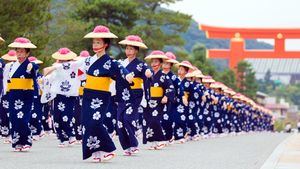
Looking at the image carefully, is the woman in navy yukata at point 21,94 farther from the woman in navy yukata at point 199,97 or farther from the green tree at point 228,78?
the green tree at point 228,78

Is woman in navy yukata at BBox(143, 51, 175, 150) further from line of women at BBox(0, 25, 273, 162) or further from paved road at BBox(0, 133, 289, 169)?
paved road at BBox(0, 133, 289, 169)

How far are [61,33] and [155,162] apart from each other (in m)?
29.3

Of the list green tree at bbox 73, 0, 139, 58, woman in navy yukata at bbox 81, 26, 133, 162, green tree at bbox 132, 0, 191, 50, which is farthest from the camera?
green tree at bbox 132, 0, 191, 50

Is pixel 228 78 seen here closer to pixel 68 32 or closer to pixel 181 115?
pixel 68 32

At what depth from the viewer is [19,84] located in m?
13.5

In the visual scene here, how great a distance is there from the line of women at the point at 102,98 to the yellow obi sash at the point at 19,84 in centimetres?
2

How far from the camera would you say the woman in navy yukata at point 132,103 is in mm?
13211

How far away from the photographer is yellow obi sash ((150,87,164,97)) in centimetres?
1617

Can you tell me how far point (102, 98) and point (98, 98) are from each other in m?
0.06

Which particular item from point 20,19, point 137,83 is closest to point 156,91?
point 137,83

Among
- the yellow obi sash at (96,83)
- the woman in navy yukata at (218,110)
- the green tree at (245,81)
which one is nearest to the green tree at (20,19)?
the woman in navy yukata at (218,110)

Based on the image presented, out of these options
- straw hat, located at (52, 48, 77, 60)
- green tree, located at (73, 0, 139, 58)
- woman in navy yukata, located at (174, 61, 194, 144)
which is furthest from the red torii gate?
straw hat, located at (52, 48, 77, 60)

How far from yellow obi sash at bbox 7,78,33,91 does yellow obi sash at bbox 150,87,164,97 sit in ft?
10.7

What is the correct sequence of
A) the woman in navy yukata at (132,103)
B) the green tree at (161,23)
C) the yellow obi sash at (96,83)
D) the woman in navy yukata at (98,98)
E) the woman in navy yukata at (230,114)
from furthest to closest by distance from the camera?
the green tree at (161,23), the woman in navy yukata at (230,114), the woman in navy yukata at (132,103), the yellow obi sash at (96,83), the woman in navy yukata at (98,98)
